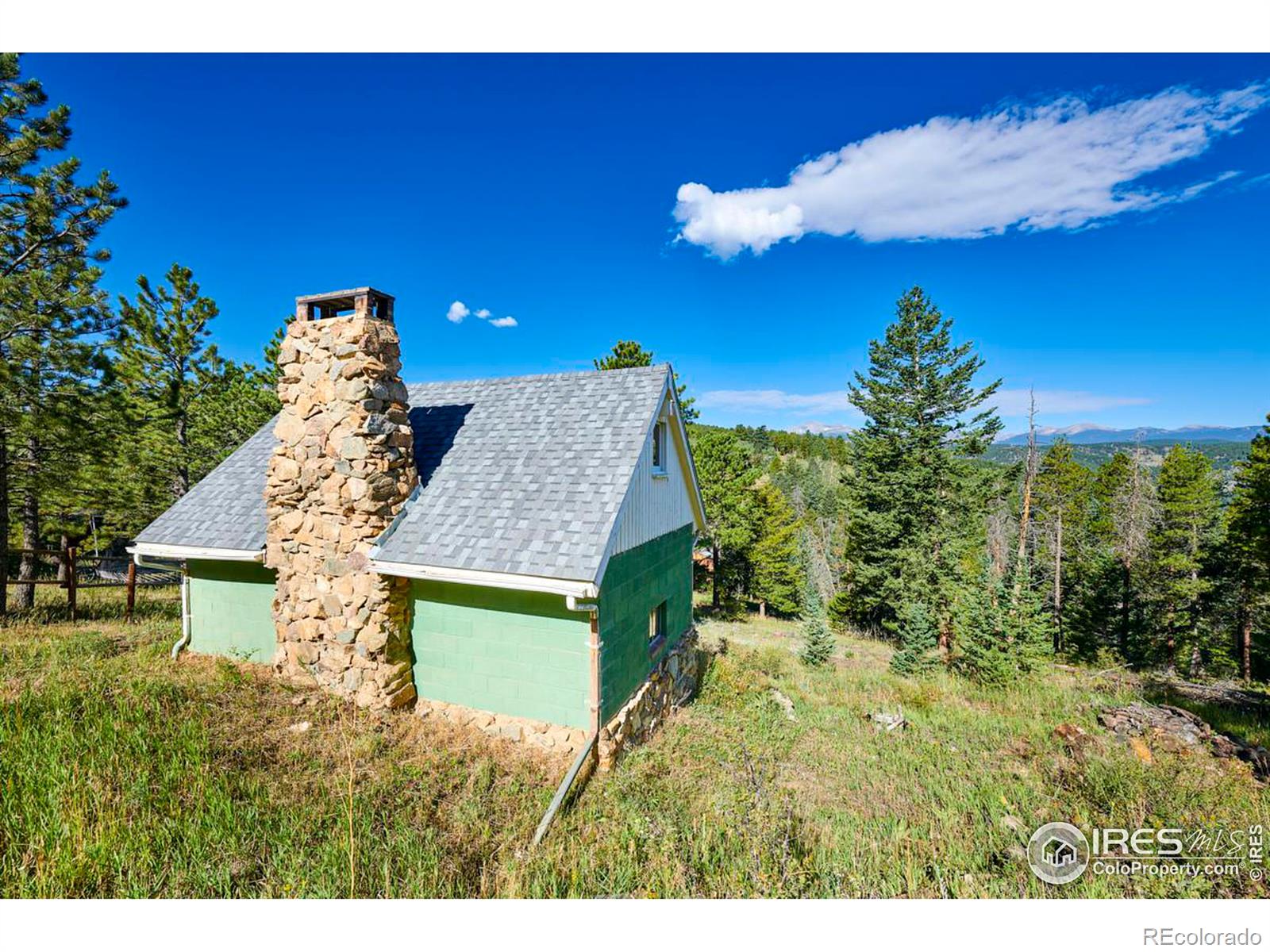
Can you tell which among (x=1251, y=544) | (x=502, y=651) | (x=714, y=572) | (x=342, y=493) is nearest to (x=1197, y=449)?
(x=1251, y=544)

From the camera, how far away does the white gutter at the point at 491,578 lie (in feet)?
20.6

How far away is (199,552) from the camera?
28.3 feet

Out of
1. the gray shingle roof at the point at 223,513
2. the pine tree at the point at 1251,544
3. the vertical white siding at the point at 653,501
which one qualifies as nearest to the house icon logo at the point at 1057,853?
the vertical white siding at the point at 653,501

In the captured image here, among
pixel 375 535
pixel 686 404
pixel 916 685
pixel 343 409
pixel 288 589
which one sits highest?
pixel 686 404

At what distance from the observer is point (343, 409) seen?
7395 millimetres

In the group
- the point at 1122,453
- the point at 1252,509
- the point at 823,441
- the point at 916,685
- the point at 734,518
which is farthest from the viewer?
the point at 823,441

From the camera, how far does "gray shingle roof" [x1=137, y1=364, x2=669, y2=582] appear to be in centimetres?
695

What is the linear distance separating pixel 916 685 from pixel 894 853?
11.0m

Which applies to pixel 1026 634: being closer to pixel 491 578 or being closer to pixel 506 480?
pixel 506 480

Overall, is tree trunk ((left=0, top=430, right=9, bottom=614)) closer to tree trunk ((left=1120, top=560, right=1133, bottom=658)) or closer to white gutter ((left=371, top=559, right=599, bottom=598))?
white gutter ((left=371, top=559, right=599, bottom=598))

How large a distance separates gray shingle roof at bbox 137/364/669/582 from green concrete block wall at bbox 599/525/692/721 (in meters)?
1.14

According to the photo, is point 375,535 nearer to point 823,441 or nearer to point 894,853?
point 894,853
